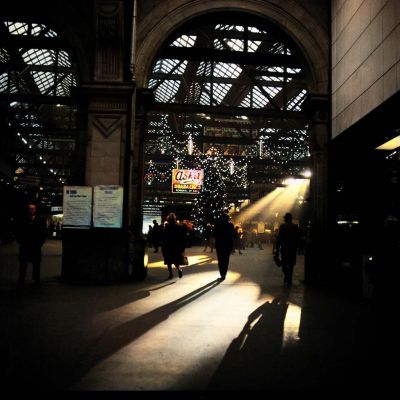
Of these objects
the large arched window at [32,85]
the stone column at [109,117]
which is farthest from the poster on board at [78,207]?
the large arched window at [32,85]

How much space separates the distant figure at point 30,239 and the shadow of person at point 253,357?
5.22 meters

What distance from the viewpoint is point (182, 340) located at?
5.50 meters

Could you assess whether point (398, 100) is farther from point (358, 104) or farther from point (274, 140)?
point (274, 140)

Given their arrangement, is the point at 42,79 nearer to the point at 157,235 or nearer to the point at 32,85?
the point at 32,85

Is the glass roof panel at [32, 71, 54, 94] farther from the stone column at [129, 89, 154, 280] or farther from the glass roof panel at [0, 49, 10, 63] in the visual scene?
the stone column at [129, 89, 154, 280]

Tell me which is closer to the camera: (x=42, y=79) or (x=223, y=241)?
(x=223, y=241)

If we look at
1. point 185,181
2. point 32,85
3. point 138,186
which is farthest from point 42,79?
point 138,186

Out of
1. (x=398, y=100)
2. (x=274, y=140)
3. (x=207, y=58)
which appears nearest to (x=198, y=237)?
(x=274, y=140)

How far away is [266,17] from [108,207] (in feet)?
20.9

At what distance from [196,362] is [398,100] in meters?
5.74

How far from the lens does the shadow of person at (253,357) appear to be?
4.00m

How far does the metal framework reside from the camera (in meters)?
14.7

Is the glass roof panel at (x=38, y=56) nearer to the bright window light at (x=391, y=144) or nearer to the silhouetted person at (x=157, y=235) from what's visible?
the silhouetted person at (x=157, y=235)

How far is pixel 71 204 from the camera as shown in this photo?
1067cm
